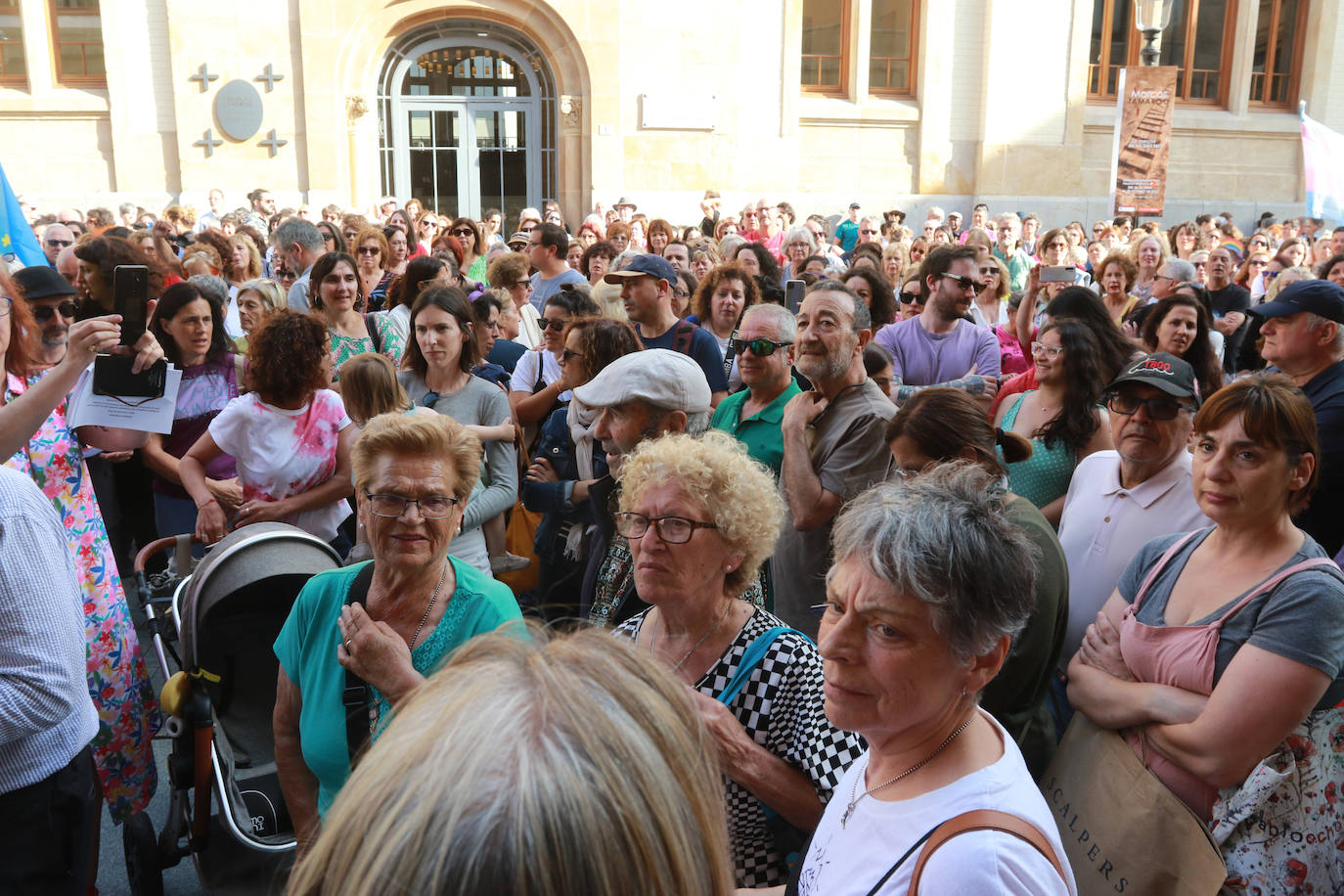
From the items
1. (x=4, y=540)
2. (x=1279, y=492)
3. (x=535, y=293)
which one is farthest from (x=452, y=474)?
(x=535, y=293)

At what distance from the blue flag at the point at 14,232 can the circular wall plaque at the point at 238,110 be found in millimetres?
11251

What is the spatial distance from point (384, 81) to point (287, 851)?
59.2 ft

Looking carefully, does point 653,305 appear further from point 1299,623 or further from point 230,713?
point 1299,623

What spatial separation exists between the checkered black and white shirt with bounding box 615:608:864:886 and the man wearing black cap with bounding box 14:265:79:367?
3.72 metres

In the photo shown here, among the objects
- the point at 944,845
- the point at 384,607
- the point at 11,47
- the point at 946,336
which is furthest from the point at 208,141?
the point at 944,845

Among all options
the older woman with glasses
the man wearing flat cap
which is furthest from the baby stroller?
the older woman with glasses

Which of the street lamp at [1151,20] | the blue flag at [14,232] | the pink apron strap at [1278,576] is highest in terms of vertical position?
the street lamp at [1151,20]

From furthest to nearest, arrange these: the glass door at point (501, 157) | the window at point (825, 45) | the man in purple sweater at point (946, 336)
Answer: the window at point (825, 45) → the glass door at point (501, 157) → the man in purple sweater at point (946, 336)

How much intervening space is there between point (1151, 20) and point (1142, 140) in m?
3.08

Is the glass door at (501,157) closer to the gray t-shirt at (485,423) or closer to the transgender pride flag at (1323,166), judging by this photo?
the transgender pride flag at (1323,166)

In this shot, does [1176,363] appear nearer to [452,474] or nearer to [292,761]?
[452,474]

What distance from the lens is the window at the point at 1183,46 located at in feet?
66.8

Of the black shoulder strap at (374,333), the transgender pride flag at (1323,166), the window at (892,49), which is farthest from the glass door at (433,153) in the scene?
the transgender pride flag at (1323,166)

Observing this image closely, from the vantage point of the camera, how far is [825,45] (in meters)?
19.8
